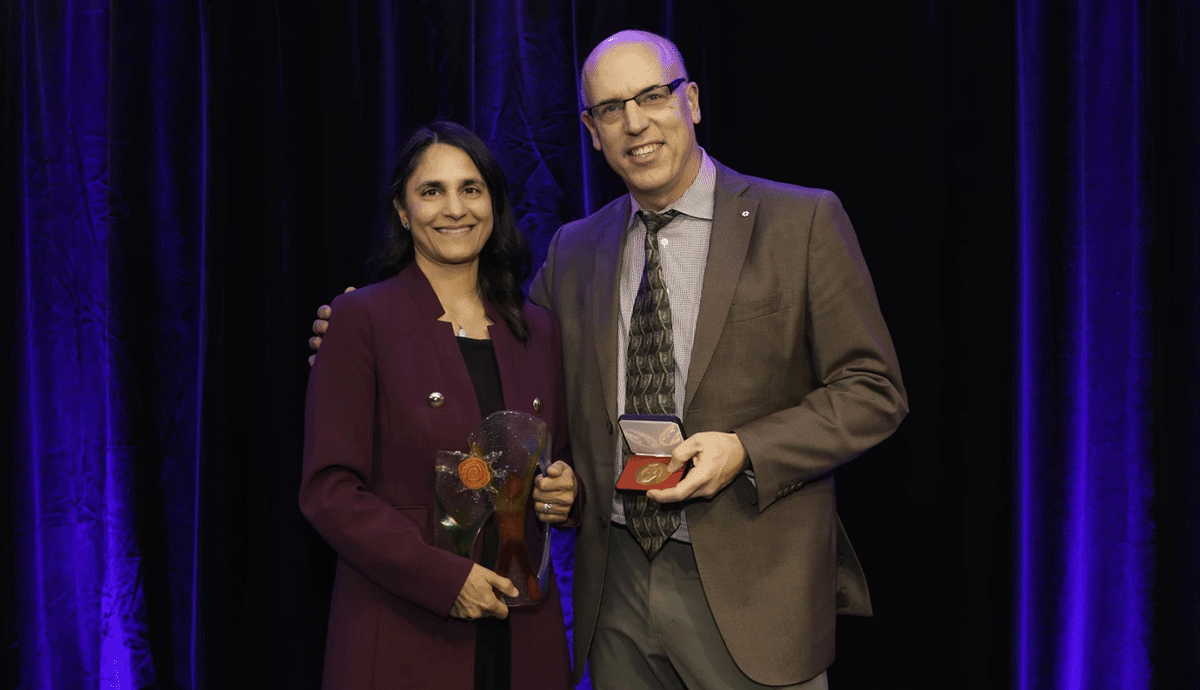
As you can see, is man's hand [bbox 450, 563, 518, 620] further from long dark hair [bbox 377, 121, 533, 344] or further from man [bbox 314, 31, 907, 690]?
long dark hair [bbox 377, 121, 533, 344]

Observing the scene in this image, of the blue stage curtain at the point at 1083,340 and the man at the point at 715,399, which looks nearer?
the man at the point at 715,399

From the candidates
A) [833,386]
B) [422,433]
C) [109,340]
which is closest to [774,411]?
[833,386]

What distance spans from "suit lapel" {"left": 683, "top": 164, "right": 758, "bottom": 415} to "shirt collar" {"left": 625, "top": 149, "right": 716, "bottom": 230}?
33 mm

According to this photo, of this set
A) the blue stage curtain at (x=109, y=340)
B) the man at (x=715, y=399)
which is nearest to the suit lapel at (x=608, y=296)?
the man at (x=715, y=399)

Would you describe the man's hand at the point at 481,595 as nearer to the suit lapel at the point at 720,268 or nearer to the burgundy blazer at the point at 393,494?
the burgundy blazer at the point at 393,494

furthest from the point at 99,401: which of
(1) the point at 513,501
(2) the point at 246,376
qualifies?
(1) the point at 513,501

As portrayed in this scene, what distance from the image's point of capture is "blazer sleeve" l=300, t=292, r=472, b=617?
64.7 inches

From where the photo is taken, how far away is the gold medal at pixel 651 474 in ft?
5.34

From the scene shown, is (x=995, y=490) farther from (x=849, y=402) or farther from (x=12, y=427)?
(x=12, y=427)

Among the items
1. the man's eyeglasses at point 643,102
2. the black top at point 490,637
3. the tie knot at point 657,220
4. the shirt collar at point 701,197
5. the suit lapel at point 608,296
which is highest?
the man's eyeglasses at point 643,102

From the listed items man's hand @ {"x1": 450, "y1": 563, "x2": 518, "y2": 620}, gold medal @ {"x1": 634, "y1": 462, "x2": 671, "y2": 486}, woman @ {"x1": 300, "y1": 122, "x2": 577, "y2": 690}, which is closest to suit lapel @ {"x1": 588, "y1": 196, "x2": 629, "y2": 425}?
woman @ {"x1": 300, "y1": 122, "x2": 577, "y2": 690}

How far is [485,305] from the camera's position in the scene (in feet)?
6.46

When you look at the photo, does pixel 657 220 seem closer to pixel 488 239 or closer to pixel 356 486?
pixel 488 239

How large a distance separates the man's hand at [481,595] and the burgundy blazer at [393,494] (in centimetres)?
2
